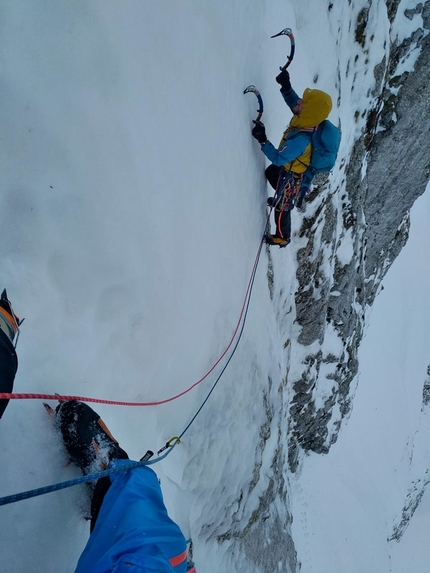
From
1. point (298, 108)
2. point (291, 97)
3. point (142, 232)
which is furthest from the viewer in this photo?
point (291, 97)

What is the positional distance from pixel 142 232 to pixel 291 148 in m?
1.94

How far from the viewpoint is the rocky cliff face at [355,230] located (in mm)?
7086

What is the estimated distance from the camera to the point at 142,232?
2.63 metres

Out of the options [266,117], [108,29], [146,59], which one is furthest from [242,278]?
[108,29]

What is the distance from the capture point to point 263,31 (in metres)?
4.23

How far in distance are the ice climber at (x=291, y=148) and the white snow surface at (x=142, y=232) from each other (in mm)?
239

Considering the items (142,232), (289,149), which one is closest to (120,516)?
(142,232)

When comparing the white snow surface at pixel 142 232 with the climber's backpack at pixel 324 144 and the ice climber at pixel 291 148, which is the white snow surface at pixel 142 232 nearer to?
the ice climber at pixel 291 148

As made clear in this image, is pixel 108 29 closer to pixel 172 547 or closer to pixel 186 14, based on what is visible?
pixel 186 14

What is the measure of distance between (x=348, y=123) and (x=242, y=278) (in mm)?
4380

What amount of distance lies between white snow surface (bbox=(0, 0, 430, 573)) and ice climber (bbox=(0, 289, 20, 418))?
28 centimetres

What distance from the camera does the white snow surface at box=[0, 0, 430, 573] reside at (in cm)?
192

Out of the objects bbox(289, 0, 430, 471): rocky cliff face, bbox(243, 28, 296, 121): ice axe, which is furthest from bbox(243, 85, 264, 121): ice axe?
bbox(289, 0, 430, 471): rocky cliff face

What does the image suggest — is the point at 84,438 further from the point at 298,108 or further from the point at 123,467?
the point at 298,108
